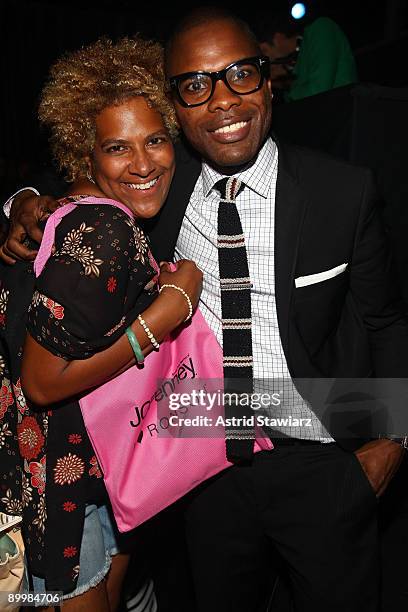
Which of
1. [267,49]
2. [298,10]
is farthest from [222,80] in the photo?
[298,10]

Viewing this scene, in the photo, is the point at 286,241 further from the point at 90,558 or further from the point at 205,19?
the point at 90,558

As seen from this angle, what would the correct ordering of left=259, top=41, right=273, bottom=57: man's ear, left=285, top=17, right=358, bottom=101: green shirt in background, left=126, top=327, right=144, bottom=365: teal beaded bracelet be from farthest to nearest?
left=259, top=41, right=273, bottom=57: man's ear, left=285, top=17, right=358, bottom=101: green shirt in background, left=126, top=327, right=144, bottom=365: teal beaded bracelet

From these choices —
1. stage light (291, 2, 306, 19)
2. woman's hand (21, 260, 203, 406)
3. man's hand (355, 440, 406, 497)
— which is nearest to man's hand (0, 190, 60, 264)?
woman's hand (21, 260, 203, 406)

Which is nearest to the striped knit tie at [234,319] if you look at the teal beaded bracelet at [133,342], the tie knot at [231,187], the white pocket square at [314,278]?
the tie knot at [231,187]

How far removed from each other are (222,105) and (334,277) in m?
0.51

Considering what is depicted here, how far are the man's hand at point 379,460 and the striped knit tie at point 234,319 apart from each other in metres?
0.34

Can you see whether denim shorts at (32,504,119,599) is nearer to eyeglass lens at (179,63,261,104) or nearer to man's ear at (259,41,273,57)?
eyeglass lens at (179,63,261,104)

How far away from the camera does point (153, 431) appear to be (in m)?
1.37

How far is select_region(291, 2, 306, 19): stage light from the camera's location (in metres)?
6.79

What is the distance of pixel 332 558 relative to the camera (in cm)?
153

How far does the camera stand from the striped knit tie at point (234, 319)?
144 cm

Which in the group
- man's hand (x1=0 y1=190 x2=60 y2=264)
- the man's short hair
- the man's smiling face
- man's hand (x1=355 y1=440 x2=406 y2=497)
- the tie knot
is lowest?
man's hand (x1=355 y1=440 x2=406 y2=497)

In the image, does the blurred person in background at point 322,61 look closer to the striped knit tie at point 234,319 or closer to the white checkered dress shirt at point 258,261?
the white checkered dress shirt at point 258,261

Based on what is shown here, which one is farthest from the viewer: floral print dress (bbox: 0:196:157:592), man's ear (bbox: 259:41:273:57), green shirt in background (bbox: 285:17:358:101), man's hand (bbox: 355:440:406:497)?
man's ear (bbox: 259:41:273:57)
